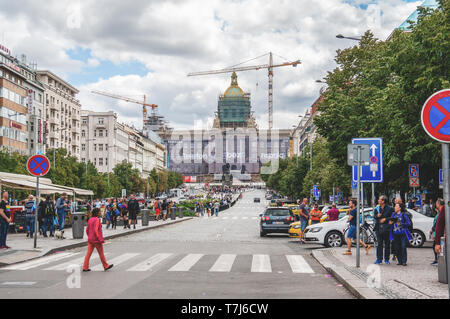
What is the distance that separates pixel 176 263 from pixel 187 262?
389 millimetres

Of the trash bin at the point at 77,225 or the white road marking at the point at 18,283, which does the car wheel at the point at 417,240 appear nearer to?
the trash bin at the point at 77,225

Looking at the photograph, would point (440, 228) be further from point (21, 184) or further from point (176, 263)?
point (21, 184)

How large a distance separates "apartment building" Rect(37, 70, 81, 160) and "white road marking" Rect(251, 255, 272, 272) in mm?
81165

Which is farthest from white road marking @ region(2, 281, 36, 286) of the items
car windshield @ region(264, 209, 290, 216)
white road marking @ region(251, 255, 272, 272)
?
car windshield @ region(264, 209, 290, 216)

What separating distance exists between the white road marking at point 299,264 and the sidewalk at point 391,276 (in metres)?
0.40

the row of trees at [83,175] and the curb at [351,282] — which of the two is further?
the row of trees at [83,175]

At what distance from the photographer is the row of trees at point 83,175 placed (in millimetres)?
57769

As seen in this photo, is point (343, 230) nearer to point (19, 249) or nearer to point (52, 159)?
point (19, 249)

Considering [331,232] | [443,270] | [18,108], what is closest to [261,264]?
[443,270]

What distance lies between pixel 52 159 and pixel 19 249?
60982mm

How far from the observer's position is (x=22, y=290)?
34.1 feet

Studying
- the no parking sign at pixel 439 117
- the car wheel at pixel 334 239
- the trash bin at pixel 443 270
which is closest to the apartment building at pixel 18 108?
the car wheel at pixel 334 239

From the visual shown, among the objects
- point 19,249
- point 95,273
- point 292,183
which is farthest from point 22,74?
point 95,273

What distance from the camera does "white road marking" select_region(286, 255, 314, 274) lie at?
1376cm
